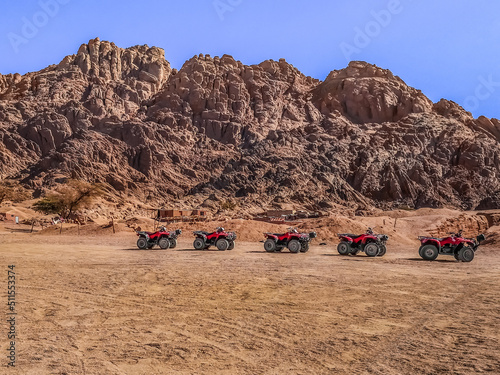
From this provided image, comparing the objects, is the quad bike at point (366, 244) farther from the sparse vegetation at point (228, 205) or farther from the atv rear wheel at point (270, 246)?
the sparse vegetation at point (228, 205)

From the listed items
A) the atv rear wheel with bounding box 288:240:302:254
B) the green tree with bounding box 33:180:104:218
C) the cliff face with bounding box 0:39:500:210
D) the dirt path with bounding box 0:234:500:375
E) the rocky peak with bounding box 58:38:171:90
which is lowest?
the dirt path with bounding box 0:234:500:375

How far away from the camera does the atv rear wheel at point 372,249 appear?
21.4 metres

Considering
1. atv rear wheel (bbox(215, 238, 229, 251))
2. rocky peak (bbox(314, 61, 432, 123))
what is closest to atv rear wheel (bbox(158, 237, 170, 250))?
atv rear wheel (bbox(215, 238, 229, 251))

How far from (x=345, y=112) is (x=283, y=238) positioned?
296 feet

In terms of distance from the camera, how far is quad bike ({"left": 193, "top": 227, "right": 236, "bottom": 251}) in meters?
23.5

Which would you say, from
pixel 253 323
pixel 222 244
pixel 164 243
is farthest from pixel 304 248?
pixel 253 323

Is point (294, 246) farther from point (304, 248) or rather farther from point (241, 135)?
point (241, 135)

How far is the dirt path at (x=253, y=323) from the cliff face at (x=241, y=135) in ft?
222

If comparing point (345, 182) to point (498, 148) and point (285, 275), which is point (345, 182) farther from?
point (285, 275)

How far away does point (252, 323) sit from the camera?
7.67 m

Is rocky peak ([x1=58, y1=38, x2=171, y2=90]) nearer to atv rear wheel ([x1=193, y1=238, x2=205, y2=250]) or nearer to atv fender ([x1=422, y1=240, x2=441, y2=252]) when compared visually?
atv rear wheel ([x1=193, y1=238, x2=205, y2=250])

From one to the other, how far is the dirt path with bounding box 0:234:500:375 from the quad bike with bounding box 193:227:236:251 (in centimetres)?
965

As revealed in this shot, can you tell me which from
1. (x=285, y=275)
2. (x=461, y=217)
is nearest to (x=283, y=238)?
(x=285, y=275)

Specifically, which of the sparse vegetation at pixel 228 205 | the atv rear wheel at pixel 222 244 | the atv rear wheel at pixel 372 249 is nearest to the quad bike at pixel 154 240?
the atv rear wheel at pixel 222 244
